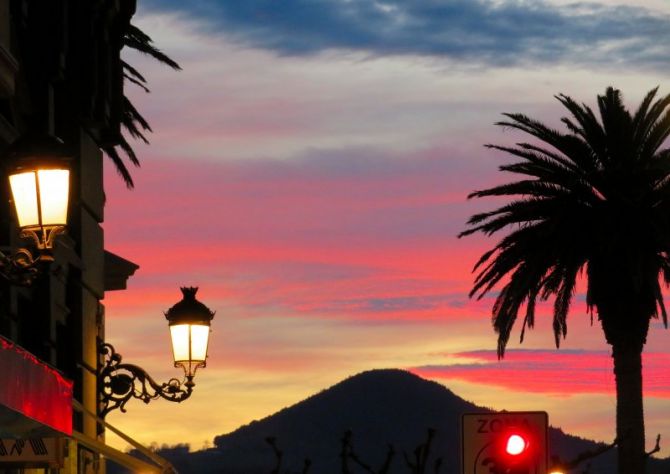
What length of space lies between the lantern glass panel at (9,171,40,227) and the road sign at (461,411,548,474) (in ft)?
14.3

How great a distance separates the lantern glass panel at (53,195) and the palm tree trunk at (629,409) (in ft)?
113

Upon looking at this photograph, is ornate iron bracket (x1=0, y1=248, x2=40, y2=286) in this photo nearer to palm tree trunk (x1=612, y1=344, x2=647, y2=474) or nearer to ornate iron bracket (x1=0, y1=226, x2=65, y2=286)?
ornate iron bracket (x1=0, y1=226, x2=65, y2=286)

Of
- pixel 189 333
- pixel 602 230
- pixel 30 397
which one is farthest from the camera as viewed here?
pixel 602 230

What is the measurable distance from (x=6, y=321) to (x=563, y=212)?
2829 cm

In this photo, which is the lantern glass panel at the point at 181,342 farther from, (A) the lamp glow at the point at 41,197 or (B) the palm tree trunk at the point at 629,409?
(B) the palm tree trunk at the point at 629,409

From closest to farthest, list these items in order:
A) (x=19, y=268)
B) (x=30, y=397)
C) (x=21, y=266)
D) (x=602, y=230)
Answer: (x=19, y=268) → (x=21, y=266) → (x=30, y=397) → (x=602, y=230)

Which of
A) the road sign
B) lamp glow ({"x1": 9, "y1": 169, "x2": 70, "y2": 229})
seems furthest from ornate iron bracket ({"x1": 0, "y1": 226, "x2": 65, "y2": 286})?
the road sign

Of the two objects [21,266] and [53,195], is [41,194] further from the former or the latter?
[21,266]

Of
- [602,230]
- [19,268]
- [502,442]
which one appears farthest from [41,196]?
[602,230]

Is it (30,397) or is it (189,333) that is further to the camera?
(189,333)

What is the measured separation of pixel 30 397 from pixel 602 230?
106 feet

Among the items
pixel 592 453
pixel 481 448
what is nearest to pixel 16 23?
pixel 481 448

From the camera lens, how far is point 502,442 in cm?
1492

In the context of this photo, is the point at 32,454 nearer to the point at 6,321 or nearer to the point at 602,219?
the point at 6,321
